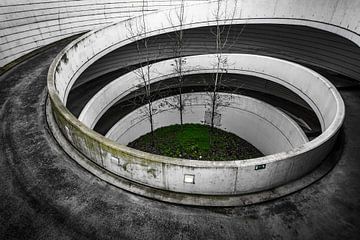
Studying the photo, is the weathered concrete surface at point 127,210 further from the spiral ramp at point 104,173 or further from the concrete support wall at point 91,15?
the concrete support wall at point 91,15

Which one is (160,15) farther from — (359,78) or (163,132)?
(359,78)

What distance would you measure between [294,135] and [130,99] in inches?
422

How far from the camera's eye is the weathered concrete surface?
305 inches

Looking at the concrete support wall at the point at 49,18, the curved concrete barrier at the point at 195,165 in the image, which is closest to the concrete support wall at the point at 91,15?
the concrete support wall at the point at 49,18

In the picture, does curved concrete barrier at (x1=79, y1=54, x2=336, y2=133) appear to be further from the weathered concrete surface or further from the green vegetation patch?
the green vegetation patch

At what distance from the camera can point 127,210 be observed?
27.3ft

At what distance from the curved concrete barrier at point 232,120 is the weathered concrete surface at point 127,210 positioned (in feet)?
22.2

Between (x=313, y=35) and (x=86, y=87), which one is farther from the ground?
(x=313, y=35)

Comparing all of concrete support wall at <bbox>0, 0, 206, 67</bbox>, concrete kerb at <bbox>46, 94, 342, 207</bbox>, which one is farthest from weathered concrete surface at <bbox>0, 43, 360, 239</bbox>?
concrete support wall at <bbox>0, 0, 206, 67</bbox>

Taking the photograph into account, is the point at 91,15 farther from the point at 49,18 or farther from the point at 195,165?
the point at 195,165

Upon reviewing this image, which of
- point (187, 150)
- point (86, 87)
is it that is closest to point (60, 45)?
point (86, 87)

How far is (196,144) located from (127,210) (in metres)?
11.4

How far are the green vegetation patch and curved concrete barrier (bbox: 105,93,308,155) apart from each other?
40 centimetres

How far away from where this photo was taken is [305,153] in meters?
8.73
